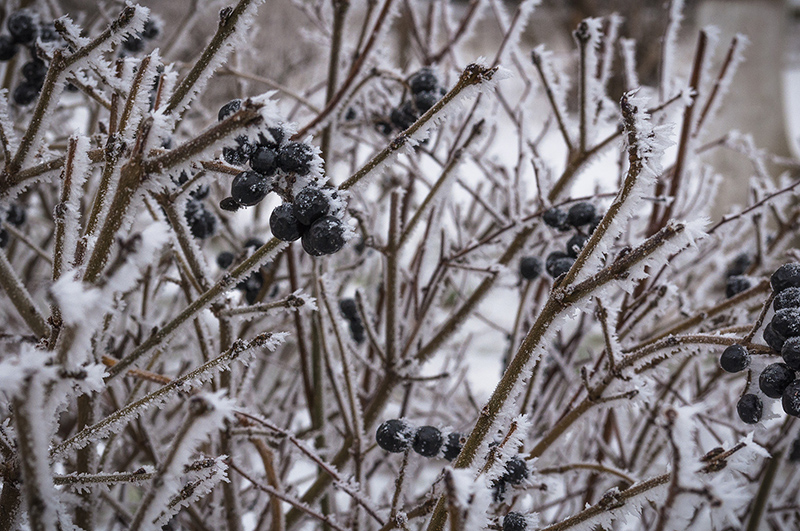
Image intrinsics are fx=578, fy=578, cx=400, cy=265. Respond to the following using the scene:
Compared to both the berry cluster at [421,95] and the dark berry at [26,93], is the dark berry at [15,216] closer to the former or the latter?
the dark berry at [26,93]

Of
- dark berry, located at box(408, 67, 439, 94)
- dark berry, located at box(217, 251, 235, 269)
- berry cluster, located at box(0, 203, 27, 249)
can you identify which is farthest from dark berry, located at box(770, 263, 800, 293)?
berry cluster, located at box(0, 203, 27, 249)

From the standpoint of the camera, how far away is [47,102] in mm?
436

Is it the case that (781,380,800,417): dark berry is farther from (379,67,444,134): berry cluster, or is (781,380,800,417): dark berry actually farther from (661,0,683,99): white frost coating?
(661,0,683,99): white frost coating

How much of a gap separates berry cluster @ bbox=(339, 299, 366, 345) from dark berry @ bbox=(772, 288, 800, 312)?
23.0 inches

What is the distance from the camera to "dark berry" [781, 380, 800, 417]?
356mm

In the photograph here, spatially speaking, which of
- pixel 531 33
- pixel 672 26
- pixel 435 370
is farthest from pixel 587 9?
pixel 672 26

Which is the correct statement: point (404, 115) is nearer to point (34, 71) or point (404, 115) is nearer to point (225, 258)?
point (225, 258)

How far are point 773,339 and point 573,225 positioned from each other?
27cm

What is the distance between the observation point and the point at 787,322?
0.37 metres

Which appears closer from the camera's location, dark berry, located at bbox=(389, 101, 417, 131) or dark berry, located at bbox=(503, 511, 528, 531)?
dark berry, located at bbox=(503, 511, 528, 531)

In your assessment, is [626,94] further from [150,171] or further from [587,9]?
[587,9]

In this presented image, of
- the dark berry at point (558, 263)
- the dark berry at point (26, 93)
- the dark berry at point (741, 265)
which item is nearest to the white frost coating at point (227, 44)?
the dark berry at point (558, 263)

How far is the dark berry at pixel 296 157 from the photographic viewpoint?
368 mm

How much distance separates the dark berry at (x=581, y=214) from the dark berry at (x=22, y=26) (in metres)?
0.70
